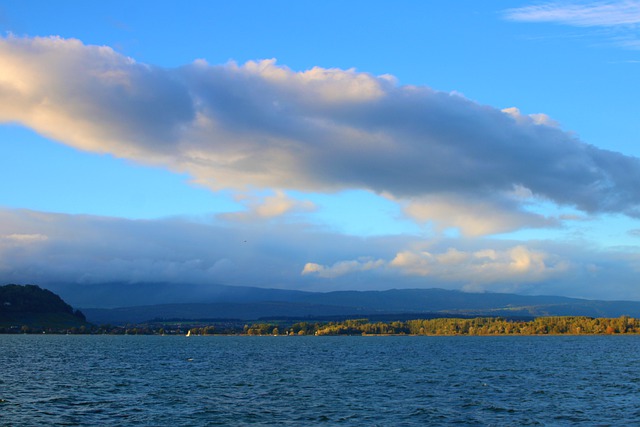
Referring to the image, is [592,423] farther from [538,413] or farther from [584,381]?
[584,381]

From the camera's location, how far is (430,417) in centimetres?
7625

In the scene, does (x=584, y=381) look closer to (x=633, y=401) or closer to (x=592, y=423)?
(x=633, y=401)

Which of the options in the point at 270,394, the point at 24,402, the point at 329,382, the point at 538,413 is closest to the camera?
the point at 538,413

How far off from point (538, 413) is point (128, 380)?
7603cm

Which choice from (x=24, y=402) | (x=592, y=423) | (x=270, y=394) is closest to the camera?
(x=592, y=423)

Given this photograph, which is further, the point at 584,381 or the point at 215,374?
the point at 215,374

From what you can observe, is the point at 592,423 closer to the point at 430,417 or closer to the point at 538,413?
the point at 538,413

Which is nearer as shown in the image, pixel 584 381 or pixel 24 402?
pixel 24 402

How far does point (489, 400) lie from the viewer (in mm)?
90562

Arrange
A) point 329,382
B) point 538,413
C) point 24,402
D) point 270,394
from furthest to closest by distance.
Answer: point 329,382 → point 270,394 → point 24,402 → point 538,413

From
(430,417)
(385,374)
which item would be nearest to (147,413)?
(430,417)

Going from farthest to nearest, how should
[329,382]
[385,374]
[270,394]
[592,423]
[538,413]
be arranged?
[385,374]
[329,382]
[270,394]
[538,413]
[592,423]

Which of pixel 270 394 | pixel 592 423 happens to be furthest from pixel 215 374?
pixel 592 423

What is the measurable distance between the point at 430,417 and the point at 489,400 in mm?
18036
